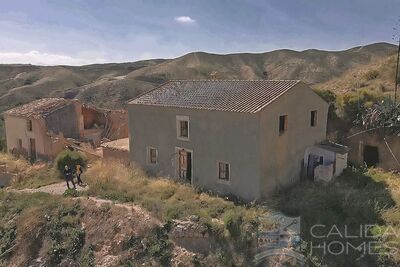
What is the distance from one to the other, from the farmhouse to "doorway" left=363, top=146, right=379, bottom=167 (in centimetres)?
347

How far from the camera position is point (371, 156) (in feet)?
72.4

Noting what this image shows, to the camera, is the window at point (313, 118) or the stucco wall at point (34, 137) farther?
the stucco wall at point (34, 137)

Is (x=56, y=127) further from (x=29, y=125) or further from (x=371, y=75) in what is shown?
(x=371, y=75)

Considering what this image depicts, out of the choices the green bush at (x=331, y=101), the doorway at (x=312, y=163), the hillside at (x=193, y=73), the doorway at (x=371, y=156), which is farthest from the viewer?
the hillside at (x=193, y=73)

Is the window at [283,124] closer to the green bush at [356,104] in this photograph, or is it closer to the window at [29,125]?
the green bush at [356,104]

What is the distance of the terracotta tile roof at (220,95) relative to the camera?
17.4m

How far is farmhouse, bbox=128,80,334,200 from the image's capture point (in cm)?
1677

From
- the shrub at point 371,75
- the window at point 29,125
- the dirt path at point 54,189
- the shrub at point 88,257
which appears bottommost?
the shrub at point 88,257

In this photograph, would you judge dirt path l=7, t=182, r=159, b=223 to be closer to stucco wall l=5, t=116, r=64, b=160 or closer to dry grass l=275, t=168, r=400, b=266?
stucco wall l=5, t=116, r=64, b=160

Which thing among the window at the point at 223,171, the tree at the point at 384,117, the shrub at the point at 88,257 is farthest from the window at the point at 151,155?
the tree at the point at 384,117

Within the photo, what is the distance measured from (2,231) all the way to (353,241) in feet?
51.3

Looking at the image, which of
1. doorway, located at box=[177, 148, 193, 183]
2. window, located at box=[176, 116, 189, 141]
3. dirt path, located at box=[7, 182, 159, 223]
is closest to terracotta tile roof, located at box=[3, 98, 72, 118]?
dirt path, located at box=[7, 182, 159, 223]

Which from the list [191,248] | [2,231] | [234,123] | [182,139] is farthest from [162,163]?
[2,231]

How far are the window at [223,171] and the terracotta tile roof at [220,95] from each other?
2.65 m
